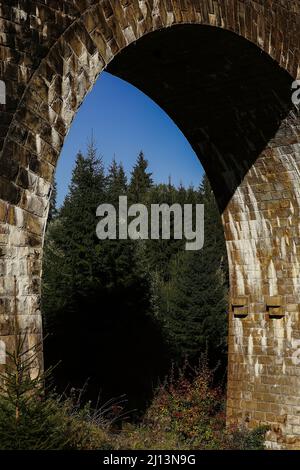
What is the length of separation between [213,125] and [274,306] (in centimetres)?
331

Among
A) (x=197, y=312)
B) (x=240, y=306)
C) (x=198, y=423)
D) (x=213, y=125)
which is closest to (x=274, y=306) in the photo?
(x=240, y=306)

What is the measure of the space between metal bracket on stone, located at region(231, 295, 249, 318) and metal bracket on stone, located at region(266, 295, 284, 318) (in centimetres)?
40

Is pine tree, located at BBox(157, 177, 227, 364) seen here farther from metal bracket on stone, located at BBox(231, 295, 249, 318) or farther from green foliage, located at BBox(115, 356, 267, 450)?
metal bracket on stone, located at BBox(231, 295, 249, 318)

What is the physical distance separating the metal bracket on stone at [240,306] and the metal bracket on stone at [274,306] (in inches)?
15.9

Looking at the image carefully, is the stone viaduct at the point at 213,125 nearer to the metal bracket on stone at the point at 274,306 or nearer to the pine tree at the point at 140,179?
the metal bracket on stone at the point at 274,306

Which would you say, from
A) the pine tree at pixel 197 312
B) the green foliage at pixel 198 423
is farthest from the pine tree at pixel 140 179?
the green foliage at pixel 198 423

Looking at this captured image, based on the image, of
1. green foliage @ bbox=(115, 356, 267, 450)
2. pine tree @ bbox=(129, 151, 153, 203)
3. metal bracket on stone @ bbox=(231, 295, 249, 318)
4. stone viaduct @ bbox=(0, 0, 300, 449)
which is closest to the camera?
stone viaduct @ bbox=(0, 0, 300, 449)

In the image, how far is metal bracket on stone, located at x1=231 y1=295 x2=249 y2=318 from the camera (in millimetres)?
11898

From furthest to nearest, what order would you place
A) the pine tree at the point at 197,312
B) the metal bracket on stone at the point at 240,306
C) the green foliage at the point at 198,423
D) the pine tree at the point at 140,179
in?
the pine tree at the point at 140,179 < the pine tree at the point at 197,312 < the metal bracket on stone at the point at 240,306 < the green foliage at the point at 198,423

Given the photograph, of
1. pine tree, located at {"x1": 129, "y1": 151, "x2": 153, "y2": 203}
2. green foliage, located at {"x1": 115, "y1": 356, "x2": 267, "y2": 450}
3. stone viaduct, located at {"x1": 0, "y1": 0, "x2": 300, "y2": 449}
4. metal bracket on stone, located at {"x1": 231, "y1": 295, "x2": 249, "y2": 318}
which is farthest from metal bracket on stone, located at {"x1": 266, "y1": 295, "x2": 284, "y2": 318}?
pine tree, located at {"x1": 129, "y1": 151, "x2": 153, "y2": 203}

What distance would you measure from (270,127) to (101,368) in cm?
1455

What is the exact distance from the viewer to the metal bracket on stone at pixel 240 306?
1190 cm

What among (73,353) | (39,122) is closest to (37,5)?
(39,122)

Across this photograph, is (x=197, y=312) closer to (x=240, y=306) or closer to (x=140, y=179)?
(x=240, y=306)
